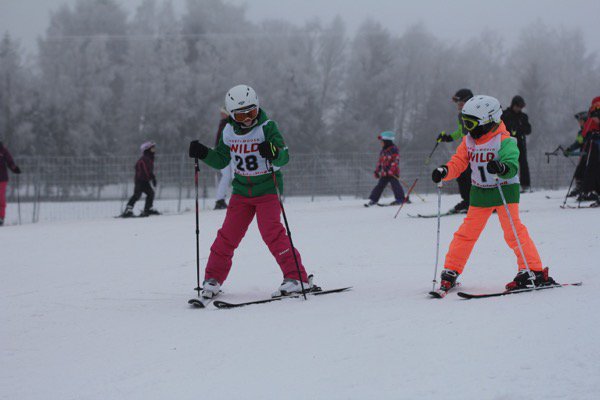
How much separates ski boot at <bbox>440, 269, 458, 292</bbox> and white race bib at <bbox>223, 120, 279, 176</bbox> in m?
1.56

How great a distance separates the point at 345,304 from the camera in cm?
468

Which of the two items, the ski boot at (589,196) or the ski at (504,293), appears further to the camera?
the ski boot at (589,196)

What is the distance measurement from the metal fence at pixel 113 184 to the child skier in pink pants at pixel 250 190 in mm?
10184

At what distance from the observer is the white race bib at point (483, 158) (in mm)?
4910

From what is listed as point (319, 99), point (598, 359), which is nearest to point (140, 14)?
point (319, 99)

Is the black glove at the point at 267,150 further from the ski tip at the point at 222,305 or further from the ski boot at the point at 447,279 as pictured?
the ski boot at the point at 447,279

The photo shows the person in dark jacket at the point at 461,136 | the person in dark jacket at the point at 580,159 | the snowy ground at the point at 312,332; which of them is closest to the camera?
the snowy ground at the point at 312,332

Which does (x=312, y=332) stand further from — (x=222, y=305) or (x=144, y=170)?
(x=144, y=170)

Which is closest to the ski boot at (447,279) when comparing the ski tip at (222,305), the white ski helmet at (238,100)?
the ski tip at (222,305)

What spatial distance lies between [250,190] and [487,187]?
184 cm

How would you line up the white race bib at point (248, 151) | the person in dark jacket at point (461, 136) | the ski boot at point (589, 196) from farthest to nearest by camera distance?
the ski boot at point (589, 196), the person in dark jacket at point (461, 136), the white race bib at point (248, 151)

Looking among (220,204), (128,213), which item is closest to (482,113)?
(220,204)

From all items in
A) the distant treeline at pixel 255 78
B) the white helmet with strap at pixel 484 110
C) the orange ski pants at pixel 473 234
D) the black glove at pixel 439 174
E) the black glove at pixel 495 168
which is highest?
the distant treeline at pixel 255 78

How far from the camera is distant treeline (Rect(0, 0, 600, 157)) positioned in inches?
1361
